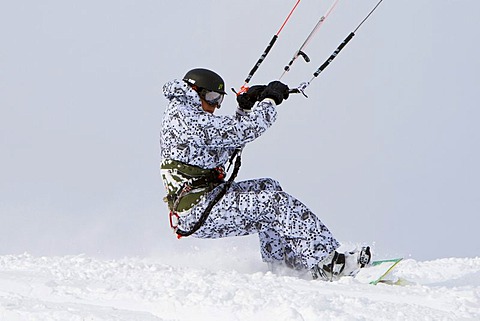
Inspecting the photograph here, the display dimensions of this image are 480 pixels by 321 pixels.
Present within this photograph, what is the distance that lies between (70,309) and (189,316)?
76 cm

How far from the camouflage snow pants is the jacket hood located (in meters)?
0.77

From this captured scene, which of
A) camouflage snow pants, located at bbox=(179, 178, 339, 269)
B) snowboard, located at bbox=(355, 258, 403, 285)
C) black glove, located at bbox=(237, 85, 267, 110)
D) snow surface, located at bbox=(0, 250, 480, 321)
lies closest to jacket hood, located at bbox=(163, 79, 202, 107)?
black glove, located at bbox=(237, 85, 267, 110)

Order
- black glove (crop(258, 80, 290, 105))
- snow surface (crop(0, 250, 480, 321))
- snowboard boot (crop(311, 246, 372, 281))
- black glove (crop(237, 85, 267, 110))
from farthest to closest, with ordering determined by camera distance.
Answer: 1. black glove (crop(237, 85, 267, 110))
2. black glove (crop(258, 80, 290, 105))
3. snowboard boot (crop(311, 246, 372, 281))
4. snow surface (crop(0, 250, 480, 321))

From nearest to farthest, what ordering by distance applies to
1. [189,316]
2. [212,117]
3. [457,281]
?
[189,316] → [212,117] → [457,281]

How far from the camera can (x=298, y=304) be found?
4.36 meters

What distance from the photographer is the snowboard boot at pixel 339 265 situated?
597cm


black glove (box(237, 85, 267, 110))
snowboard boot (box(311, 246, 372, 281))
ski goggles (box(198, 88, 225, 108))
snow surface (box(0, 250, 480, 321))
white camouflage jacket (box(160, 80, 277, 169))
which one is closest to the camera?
snow surface (box(0, 250, 480, 321))

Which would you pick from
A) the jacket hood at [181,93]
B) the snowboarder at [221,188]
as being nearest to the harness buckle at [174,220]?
the snowboarder at [221,188]

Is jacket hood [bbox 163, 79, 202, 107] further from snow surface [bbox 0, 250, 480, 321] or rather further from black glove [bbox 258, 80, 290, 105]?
snow surface [bbox 0, 250, 480, 321]

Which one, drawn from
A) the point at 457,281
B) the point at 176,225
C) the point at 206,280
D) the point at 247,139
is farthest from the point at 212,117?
the point at 457,281

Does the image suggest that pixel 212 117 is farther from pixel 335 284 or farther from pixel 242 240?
pixel 242 240

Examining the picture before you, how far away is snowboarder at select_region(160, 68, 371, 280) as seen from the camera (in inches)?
233

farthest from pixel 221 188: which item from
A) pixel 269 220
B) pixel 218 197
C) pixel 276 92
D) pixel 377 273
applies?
pixel 377 273

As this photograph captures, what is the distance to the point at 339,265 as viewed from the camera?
598 cm
